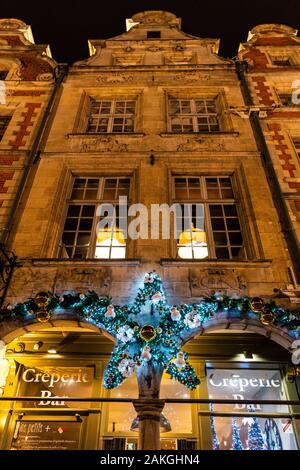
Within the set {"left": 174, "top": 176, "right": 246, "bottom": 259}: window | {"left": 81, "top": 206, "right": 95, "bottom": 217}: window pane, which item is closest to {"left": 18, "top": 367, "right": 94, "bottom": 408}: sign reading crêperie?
{"left": 174, "top": 176, "right": 246, "bottom": 259}: window

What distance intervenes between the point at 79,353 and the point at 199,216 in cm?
356

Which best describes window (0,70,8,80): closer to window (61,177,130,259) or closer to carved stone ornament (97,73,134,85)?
carved stone ornament (97,73,134,85)

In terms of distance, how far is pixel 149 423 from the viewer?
14.4 feet

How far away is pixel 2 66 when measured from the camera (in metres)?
11.5

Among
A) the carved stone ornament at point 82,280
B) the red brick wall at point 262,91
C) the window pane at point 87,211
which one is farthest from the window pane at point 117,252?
the red brick wall at point 262,91

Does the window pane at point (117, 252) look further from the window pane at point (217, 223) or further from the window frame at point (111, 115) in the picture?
the window frame at point (111, 115)

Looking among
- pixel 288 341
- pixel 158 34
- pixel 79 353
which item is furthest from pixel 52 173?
pixel 158 34

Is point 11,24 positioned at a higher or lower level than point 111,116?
higher

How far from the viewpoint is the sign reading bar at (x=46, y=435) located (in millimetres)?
5746

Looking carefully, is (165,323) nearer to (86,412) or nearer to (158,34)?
(86,412)

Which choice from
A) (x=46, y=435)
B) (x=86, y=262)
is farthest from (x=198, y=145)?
(x=46, y=435)

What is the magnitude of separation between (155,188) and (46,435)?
4.92m

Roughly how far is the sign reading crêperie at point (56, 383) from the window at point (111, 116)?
610 cm

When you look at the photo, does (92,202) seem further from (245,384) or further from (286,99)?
(286,99)
